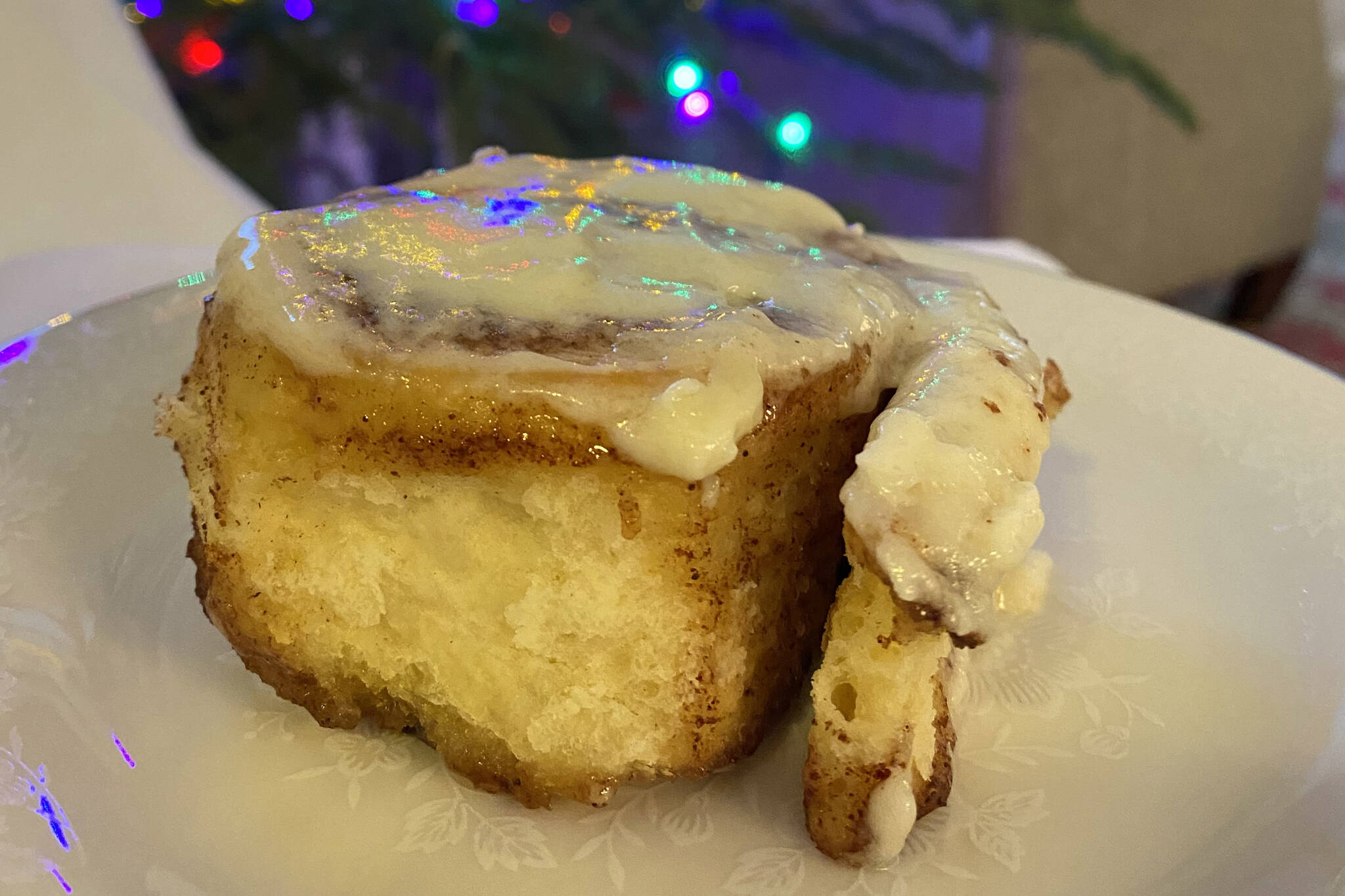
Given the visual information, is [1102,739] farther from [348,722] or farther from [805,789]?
[348,722]

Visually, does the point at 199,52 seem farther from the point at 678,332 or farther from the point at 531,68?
the point at 678,332

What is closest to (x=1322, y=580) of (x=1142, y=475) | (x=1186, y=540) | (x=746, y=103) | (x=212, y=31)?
(x=1186, y=540)

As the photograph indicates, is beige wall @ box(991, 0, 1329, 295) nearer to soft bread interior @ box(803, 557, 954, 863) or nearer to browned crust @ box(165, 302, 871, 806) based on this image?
browned crust @ box(165, 302, 871, 806)

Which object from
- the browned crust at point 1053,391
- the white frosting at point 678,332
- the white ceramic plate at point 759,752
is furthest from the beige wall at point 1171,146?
the white frosting at point 678,332

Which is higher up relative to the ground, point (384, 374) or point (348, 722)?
point (384, 374)

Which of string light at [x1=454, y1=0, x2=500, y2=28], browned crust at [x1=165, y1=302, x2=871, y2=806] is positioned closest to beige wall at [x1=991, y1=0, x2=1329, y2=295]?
string light at [x1=454, y1=0, x2=500, y2=28]

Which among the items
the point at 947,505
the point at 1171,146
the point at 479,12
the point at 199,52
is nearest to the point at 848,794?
the point at 947,505
